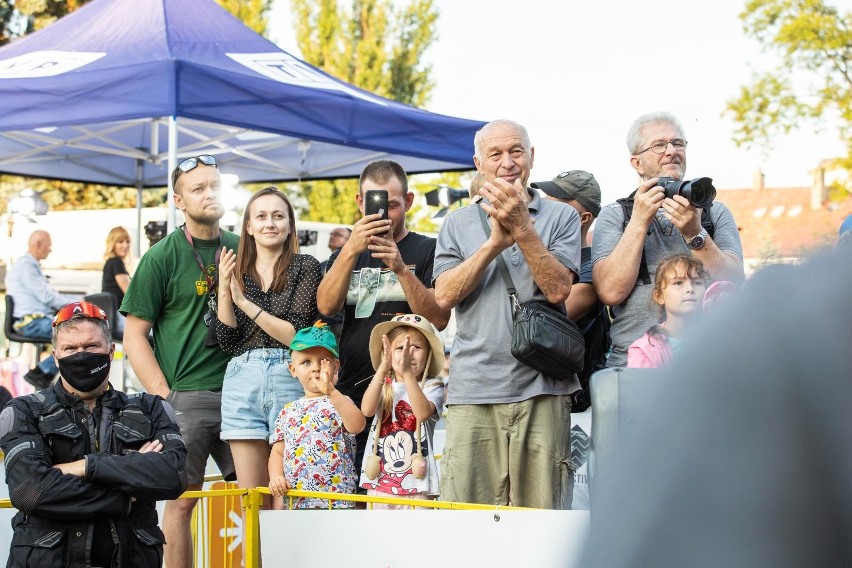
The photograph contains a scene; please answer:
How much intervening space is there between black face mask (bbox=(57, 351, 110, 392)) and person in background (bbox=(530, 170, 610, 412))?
1.92 metres

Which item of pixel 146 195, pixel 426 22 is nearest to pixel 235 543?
pixel 146 195

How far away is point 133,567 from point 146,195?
25.7m

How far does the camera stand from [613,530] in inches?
21.0

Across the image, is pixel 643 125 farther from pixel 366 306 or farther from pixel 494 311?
pixel 366 306

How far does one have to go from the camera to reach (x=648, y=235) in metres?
4.40

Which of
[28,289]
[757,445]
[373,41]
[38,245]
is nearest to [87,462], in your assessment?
[757,445]

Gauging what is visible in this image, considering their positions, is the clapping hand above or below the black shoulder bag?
above

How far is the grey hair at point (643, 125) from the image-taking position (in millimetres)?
4457

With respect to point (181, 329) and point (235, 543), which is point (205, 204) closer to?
point (181, 329)

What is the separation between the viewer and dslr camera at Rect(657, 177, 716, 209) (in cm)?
397

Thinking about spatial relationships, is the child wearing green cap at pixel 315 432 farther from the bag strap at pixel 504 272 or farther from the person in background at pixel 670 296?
the person in background at pixel 670 296

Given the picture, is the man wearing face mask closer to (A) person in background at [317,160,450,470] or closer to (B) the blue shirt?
(A) person in background at [317,160,450,470]

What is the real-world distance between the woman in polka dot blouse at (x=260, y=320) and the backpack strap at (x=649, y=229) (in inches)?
60.7

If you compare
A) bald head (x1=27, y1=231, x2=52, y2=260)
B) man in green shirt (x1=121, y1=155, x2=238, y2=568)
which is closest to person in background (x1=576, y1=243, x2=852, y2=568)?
man in green shirt (x1=121, y1=155, x2=238, y2=568)
